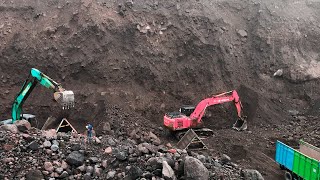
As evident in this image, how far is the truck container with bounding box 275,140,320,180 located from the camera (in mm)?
10891

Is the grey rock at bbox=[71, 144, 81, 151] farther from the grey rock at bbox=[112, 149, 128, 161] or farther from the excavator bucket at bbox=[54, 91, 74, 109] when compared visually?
the excavator bucket at bbox=[54, 91, 74, 109]

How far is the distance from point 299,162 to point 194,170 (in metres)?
4.84

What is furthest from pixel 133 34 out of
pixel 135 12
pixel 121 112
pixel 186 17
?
pixel 121 112

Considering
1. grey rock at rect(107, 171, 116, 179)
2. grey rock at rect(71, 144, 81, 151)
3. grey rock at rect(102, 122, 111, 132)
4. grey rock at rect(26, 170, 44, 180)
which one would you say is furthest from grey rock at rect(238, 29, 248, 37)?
grey rock at rect(26, 170, 44, 180)

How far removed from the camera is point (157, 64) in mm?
19266

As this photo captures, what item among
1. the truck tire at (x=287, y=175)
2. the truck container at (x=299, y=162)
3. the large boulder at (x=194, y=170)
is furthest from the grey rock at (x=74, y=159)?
the truck tire at (x=287, y=175)

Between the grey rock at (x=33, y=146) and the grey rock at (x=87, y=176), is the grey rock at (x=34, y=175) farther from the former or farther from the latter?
the grey rock at (x=87, y=176)

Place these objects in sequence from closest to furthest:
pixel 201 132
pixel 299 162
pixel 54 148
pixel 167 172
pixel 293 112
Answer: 1. pixel 167 172
2. pixel 54 148
3. pixel 299 162
4. pixel 201 132
5. pixel 293 112

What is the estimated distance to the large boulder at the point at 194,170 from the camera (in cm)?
815

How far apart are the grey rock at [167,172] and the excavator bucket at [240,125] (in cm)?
976

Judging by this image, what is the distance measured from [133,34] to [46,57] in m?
4.44

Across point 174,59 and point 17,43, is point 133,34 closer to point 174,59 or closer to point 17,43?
point 174,59

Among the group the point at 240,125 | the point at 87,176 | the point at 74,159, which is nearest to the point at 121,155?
the point at 87,176

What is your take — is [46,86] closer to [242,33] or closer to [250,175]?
[250,175]
